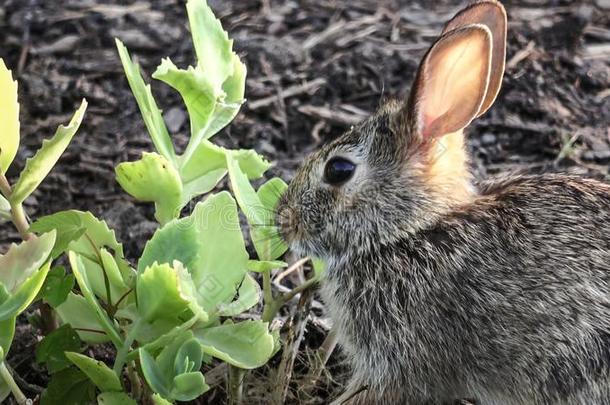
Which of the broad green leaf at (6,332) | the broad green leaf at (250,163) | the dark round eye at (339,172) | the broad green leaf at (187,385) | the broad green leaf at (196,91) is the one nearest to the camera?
the broad green leaf at (187,385)

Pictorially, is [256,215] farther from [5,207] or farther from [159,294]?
[5,207]

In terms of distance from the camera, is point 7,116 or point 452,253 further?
point 452,253

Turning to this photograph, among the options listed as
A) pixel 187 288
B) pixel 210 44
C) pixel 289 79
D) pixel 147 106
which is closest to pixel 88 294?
pixel 187 288

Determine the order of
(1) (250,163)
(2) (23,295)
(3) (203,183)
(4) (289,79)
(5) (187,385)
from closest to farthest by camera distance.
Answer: (2) (23,295) → (5) (187,385) → (3) (203,183) → (1) (250,163) → (4) (289,79)

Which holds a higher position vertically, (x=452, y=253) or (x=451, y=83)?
(x=451, y=83)

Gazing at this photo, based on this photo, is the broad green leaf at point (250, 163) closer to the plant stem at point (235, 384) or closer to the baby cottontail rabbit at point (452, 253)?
the baby cottontail rabbit at point (452, 253)

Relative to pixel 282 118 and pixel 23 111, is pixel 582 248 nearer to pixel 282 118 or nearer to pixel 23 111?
pixel 282 118

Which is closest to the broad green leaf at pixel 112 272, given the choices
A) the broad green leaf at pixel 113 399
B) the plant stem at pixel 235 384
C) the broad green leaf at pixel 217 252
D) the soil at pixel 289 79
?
the broad green leaf at pixel 217 252
